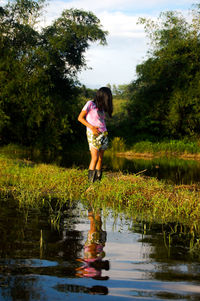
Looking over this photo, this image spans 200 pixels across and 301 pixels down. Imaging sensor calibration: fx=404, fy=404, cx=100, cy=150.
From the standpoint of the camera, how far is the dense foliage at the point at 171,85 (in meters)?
29.8

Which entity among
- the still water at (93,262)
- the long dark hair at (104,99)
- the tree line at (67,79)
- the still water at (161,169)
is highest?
the tree line at (67,79)

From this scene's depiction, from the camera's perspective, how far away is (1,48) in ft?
80.9

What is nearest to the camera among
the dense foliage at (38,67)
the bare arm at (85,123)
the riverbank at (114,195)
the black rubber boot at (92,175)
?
the riverbank at (114,195)

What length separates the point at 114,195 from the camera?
23.4ft

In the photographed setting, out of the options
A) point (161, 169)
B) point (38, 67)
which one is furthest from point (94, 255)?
point (38, 67)

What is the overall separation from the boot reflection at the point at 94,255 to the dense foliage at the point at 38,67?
1997cm

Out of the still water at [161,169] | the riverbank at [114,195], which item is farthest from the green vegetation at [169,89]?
the riverbank at [114,195]

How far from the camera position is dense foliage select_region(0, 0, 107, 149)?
79.9 ft

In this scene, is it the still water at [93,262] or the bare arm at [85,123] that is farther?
the bare arm at [85,123]

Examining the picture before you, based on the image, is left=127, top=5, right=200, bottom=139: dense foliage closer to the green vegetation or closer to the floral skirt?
the green vegetation

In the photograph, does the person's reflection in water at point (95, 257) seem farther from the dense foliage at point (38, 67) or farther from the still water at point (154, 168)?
the dense foliage at point (38, 67)

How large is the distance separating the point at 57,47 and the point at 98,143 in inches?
761

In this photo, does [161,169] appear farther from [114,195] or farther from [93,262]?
[93,262]

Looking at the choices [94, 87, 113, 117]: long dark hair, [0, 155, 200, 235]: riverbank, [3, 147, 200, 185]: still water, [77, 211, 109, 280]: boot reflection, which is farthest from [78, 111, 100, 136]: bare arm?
[77, 211, 109, 280]: boot reflection
